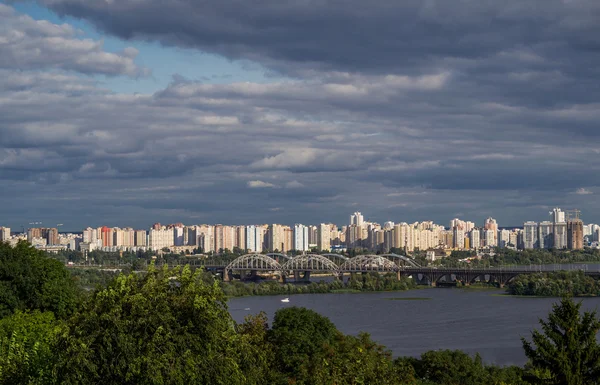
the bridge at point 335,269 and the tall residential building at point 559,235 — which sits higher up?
the tall residential building at point 559,235

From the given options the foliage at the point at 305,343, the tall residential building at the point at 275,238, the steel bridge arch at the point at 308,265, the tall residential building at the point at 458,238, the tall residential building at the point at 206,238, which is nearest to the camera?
the foliage at the point at 305,343

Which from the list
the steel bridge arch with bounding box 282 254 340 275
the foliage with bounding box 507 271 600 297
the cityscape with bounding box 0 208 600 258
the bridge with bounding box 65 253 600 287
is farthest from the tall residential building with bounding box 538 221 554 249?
the foliage with bounding box 507 271 600 297

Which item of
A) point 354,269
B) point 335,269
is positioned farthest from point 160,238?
point 354,269

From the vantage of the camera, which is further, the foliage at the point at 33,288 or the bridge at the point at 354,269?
the bridge at the point at 354,269

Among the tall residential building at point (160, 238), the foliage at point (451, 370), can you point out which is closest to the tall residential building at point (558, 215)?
the tall residential building at point (160, 238)

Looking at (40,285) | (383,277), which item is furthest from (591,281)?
(40,285)

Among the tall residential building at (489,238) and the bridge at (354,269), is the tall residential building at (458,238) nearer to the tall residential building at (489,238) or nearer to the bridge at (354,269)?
the tall residential building at (489,238)

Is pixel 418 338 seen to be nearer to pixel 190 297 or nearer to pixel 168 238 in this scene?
pixel 190 297
